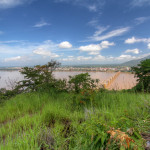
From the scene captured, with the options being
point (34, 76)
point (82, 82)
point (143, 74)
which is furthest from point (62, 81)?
point (143, 74)

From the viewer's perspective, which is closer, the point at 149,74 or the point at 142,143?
the point at 142,143

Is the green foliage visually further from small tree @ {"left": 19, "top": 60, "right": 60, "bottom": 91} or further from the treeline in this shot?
small tree @ {"left": 19, "top": 60, "right": 60, "bottom": 91}

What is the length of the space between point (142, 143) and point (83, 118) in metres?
1.19

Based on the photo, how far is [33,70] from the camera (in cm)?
734

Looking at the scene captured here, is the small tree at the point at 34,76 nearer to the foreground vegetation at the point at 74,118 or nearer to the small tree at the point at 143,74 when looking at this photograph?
the foreground vegetation at the point at 74,118

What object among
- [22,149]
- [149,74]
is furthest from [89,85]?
[149,74]

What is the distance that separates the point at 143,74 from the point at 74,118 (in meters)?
5.76

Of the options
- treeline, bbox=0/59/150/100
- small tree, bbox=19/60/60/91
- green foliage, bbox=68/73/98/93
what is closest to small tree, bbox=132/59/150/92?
treeline, bbox=0/59/150/100

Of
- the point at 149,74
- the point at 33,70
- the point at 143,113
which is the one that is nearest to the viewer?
the point at 143,113

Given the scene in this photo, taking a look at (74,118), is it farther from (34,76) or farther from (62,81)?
(34,76)

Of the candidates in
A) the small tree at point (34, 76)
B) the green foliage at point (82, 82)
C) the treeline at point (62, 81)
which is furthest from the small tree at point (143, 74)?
the small tree at point (34, 76)

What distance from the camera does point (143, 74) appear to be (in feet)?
20.4

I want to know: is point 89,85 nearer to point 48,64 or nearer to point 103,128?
point 103,128

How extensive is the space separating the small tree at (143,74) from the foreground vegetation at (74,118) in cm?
6
